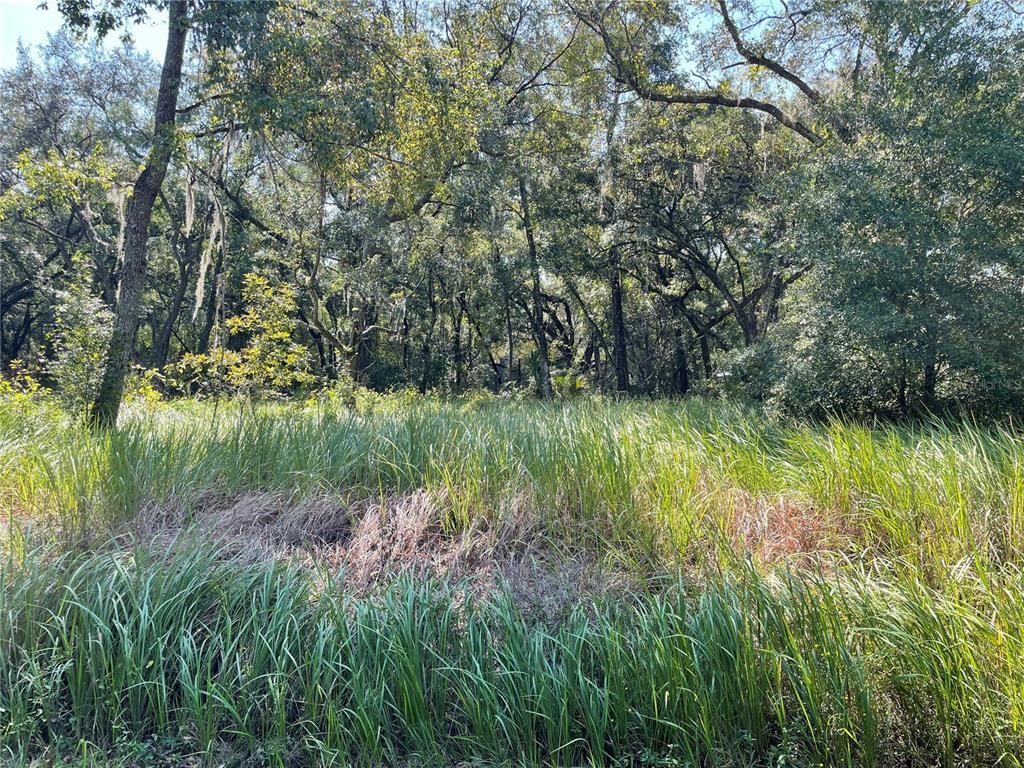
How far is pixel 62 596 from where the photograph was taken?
108 inches

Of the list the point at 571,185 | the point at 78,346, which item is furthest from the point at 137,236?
the point at 571,185

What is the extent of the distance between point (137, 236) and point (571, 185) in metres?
11.0

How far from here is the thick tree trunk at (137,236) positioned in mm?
6164

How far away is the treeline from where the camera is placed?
6.21 metres

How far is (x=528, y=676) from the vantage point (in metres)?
2.41

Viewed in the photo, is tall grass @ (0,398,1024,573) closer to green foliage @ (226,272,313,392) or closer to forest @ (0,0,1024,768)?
forest @ (0,0,1024,768)

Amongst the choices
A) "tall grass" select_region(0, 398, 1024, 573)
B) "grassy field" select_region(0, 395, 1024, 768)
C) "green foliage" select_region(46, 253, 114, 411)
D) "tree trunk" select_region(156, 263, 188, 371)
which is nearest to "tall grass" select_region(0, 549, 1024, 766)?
"grassy field" select_region(0, 395, 1024, 768)

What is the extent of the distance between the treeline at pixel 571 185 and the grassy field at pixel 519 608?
118 inches

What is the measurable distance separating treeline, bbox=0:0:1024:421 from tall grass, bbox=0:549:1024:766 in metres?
4.63

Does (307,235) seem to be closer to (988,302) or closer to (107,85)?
(107,85)

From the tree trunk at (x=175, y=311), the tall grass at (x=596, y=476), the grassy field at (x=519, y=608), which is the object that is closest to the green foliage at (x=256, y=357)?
the tall grass at (x=596, y=476)

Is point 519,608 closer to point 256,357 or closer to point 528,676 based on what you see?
point 528,676

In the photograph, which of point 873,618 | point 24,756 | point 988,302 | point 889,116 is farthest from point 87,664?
point 889,116

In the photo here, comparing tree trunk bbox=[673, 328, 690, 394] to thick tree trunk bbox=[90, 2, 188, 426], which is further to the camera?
tree trunk bbox=[673, 328, 690, 394]
